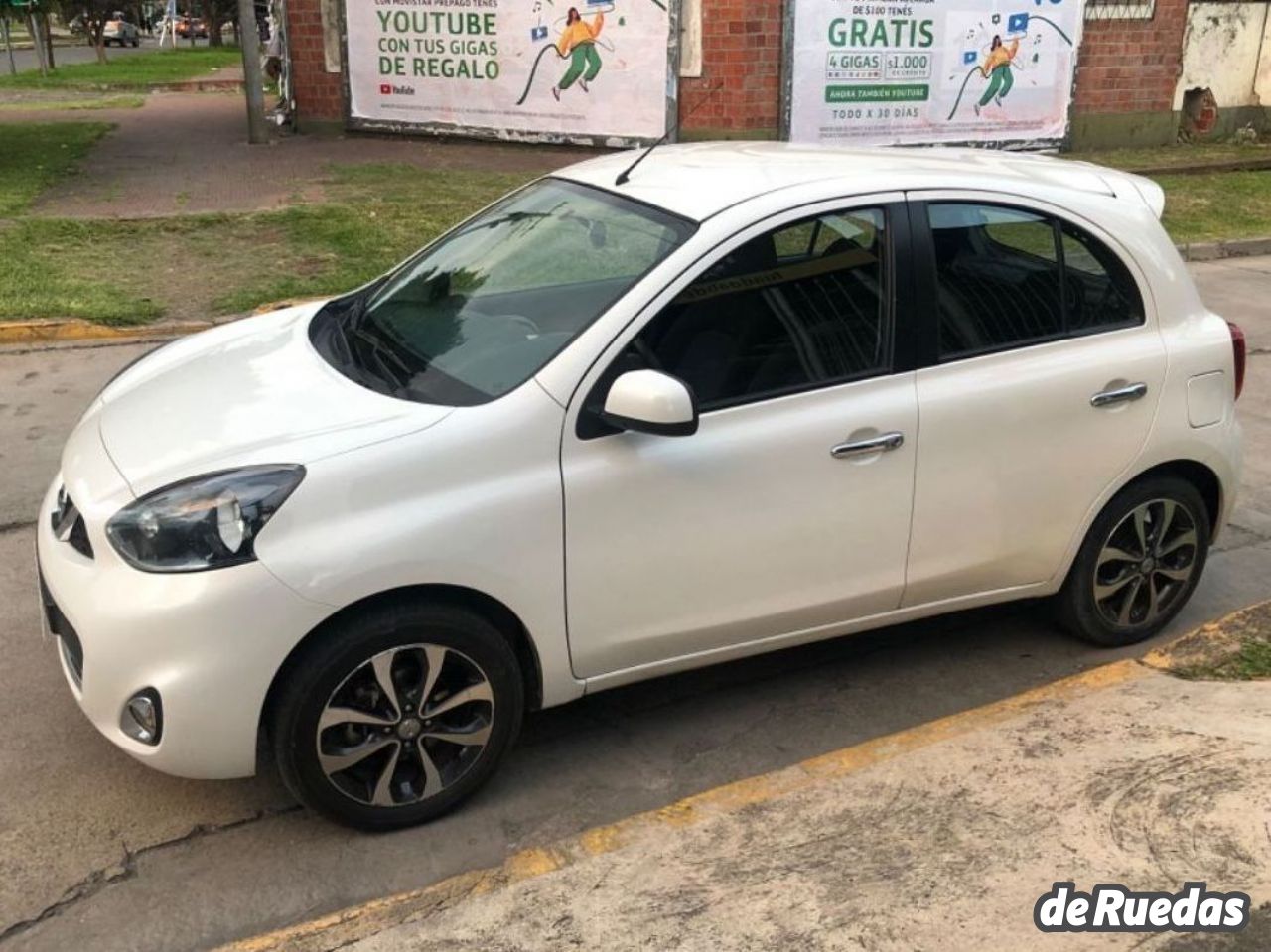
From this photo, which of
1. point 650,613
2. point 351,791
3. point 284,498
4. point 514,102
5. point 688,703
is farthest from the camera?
point 514,102

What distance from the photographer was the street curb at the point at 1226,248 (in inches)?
463

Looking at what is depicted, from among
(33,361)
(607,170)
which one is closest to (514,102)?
(33,361)

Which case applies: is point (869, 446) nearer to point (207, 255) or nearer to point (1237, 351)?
point (1237, 351)

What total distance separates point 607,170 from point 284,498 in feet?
5.81

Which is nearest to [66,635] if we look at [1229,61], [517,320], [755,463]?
[517,320]

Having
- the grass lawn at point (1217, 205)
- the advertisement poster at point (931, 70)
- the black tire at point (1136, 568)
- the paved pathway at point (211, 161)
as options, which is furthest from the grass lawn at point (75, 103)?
the black tire at point (1136, 568)

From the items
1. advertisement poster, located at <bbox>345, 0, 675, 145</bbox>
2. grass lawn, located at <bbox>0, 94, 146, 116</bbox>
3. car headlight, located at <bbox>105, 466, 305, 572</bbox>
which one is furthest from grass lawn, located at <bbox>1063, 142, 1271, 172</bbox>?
grass lawn, located at <bbox>0, 94, 146, 116</bbox>

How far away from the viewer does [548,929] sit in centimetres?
273

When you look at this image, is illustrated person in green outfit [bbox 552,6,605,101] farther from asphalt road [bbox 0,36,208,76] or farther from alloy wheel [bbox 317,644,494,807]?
asphalt road [bbox 0,36,208,76]

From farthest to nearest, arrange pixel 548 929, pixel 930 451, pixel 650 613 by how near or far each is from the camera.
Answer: pixel 930 451
pixel 650 613
pixel 548 929

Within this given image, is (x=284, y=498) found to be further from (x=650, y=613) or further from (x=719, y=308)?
(x=719, y=308)

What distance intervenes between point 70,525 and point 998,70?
51.3ft

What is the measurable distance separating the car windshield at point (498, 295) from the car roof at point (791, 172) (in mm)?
92

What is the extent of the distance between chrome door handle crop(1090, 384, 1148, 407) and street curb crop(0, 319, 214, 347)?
20.1 ft
